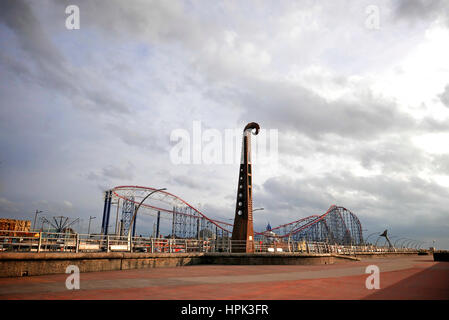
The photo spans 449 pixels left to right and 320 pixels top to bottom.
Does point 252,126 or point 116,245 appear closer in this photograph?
point 116,245

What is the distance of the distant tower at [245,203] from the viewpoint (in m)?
24.8

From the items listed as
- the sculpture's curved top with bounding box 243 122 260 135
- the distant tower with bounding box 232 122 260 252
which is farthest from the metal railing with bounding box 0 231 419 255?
the sculpture's curved top with bounding box 243 122 260 135

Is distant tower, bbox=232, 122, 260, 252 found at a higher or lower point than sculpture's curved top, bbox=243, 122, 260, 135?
lower

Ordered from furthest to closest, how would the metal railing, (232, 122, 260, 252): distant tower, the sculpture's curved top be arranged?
the sculpture's curved top, (232, 122, 260, 252): distant tower, the metal railing

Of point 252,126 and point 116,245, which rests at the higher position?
point 252,126

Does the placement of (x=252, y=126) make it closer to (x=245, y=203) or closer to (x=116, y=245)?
(x=245, y=203)

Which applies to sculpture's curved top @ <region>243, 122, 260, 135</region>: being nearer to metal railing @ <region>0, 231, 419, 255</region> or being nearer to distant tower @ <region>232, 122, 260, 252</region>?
distant tower @ <region>232, 122, 260, 252</region>

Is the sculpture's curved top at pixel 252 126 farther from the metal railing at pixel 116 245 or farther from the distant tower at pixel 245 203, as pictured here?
the metal railing at pixel 116 245

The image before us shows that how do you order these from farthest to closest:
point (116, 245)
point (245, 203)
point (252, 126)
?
point (252, 126)
point (245, 203)
point (116, 245)

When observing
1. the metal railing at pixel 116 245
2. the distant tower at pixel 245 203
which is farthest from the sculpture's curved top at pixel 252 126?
the metal railing at pixel 116 245

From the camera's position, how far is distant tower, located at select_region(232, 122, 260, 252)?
81.4ft

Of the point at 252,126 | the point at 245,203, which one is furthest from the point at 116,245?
the point at 252,126

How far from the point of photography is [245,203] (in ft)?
84.6
